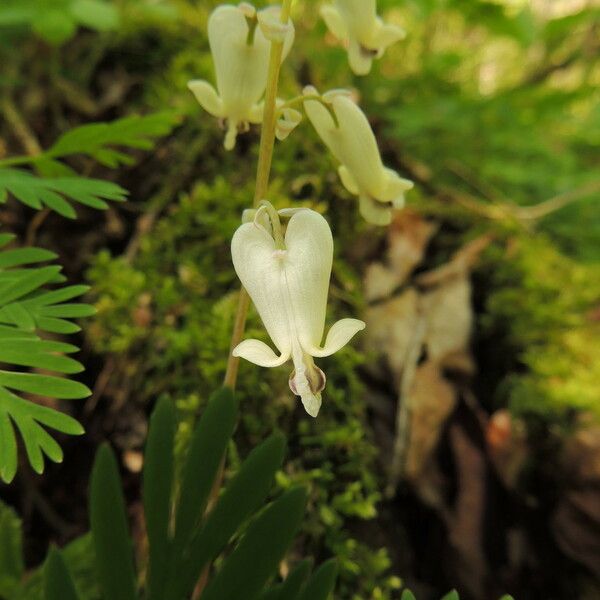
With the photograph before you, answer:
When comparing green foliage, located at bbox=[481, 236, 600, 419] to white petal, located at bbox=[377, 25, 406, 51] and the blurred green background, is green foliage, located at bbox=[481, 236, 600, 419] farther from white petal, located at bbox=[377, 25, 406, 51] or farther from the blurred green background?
white petal, located at bbox=[377, 25, 406, 51]

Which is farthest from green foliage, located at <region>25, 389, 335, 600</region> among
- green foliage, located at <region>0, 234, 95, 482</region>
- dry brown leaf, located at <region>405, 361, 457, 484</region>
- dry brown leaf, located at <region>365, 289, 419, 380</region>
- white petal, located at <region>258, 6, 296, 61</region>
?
dry brown leaf, located at <region>365, 289, 419, 380</region>

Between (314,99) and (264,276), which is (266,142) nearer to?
(314,99)

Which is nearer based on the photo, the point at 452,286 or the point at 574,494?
the point at 574,494

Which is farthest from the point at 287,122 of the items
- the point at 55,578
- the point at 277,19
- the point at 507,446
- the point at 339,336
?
the point at 507,446

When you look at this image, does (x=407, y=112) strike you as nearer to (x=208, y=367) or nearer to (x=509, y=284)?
(x=509, y=284)

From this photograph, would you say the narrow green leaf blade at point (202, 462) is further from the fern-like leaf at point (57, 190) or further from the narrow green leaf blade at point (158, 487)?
the fern-like leaf at point (57, 190)

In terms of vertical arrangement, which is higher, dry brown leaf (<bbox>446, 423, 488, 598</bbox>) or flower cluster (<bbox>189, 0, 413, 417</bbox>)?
flower cluster (<bbox>189, 0, 413, 417</bbox>)

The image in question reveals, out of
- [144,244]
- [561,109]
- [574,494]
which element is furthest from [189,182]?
[561,109]
